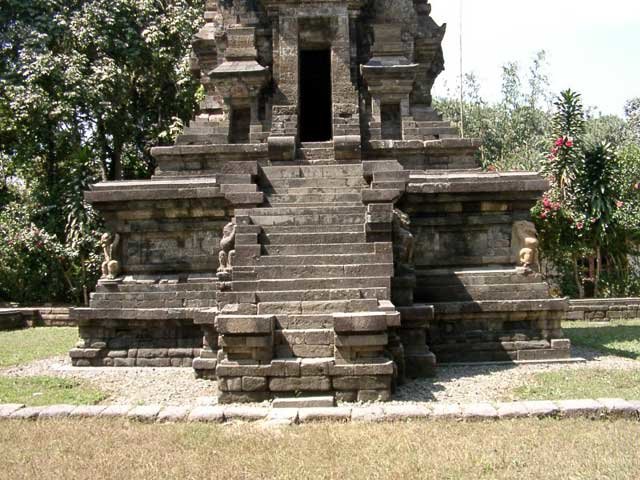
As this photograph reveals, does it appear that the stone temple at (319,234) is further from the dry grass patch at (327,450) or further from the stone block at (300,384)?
the dry grass patch at (327,450)

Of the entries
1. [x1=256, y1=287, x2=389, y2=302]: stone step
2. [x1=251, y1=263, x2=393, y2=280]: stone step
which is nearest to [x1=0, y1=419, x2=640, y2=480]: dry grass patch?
[x1=256, y1=287, x2=389, y2=302]: stone step

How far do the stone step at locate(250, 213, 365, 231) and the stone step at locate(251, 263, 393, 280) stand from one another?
1.16 meters

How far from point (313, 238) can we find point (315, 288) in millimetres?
1035

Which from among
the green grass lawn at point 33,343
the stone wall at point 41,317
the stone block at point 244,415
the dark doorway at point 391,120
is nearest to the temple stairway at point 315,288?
the stone block at point 244,415

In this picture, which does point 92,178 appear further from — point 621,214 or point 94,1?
point 621,214

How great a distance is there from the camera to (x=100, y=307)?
9.84 m

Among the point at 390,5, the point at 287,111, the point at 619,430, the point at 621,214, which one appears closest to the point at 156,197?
the point at 287,111

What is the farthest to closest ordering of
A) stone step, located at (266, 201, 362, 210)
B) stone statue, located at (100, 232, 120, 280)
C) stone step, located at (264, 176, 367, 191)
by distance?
stone statue, located at (100, 232, 120, 280), stone step, located at (264, 176, 367, 191), stone step, located at (266, 201, 362, 210)

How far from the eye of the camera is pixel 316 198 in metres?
9.73

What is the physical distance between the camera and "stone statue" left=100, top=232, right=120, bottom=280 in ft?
33.2

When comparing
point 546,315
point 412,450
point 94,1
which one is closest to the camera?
point 412,450

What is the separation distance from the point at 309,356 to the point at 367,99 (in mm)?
6307

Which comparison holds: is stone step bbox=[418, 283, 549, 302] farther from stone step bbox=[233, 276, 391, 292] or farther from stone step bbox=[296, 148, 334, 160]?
stone step bbox=[296, 148, 334, 160]

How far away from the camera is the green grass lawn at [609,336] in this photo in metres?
10.6
